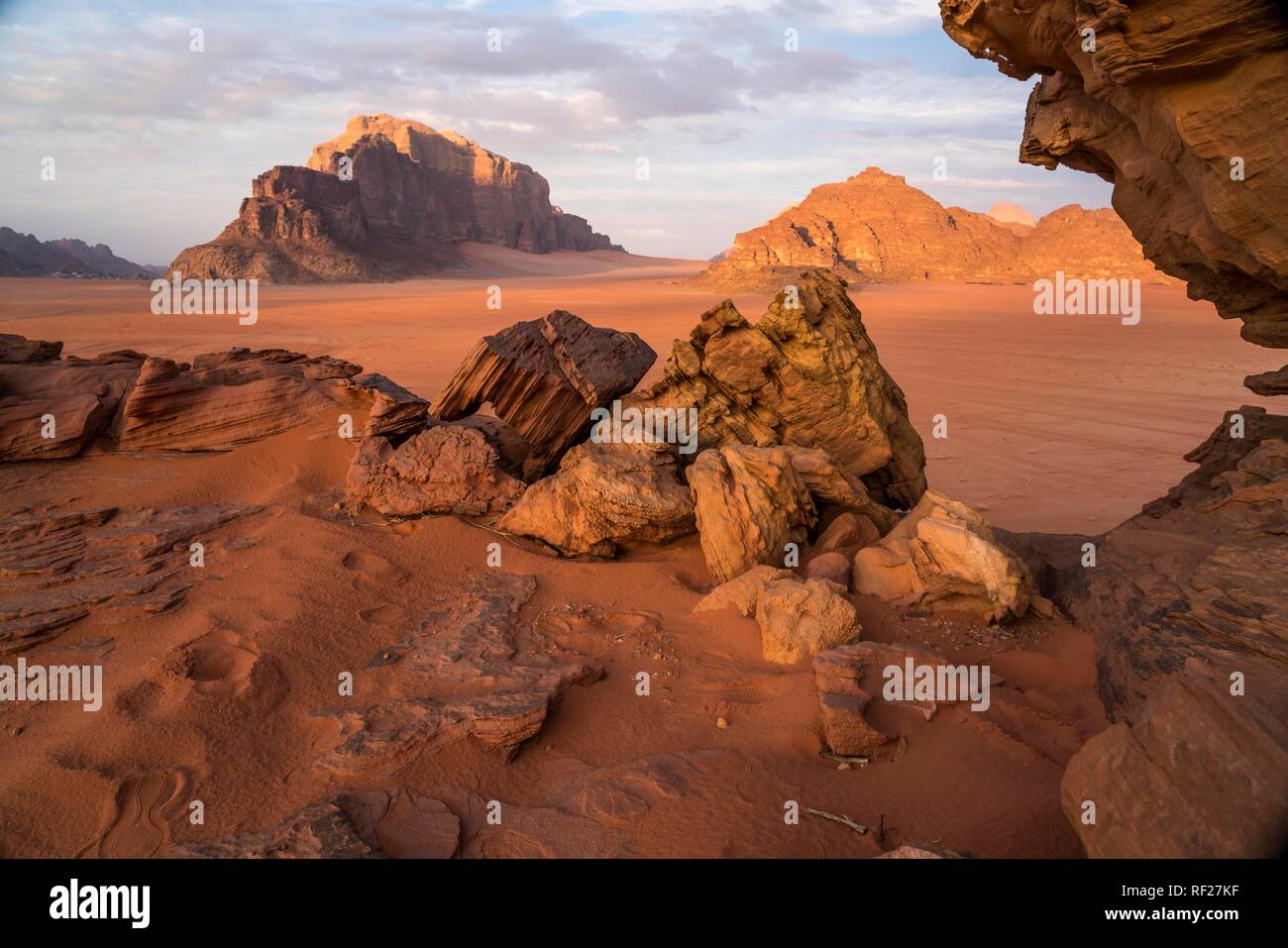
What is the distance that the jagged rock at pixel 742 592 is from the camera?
16.6 feet

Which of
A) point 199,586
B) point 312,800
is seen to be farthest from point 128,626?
point 312,800

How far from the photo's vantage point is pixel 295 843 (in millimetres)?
2945

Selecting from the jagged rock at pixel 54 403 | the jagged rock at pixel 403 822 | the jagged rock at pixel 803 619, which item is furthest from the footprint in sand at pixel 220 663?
the jagged rock at pixel 54 403

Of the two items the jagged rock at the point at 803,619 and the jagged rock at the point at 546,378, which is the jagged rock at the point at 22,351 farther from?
the jagged rock at the point at 803,619

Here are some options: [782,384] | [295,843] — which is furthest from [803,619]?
[782,384]

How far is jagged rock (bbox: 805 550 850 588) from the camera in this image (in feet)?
17.6

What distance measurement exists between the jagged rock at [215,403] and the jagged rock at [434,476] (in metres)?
1.31

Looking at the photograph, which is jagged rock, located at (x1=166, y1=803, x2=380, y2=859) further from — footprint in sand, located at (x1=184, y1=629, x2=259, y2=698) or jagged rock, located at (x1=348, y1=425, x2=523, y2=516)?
jagged rock, located at (x1=348, y1=425, x2=523, y2=516)

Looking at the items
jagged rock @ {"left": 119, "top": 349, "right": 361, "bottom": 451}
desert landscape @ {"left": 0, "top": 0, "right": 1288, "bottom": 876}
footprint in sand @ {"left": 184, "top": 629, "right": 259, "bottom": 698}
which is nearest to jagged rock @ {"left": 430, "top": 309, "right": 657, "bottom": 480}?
desert landscape @ {"left": 0, "top": 0, "right": 1288, "bottom": 876}

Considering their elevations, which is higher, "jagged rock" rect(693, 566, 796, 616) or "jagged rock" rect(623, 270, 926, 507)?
"jagged rock" rect(623, 270, 926, 507)

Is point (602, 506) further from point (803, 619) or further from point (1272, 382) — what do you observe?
point (1272, 382)

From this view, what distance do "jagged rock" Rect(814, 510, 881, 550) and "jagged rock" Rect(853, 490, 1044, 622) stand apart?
599 mm

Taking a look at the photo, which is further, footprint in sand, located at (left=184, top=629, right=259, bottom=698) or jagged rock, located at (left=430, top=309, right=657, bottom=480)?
jagged rock, located at (left=430, top=309, right=657, bottom=480)
